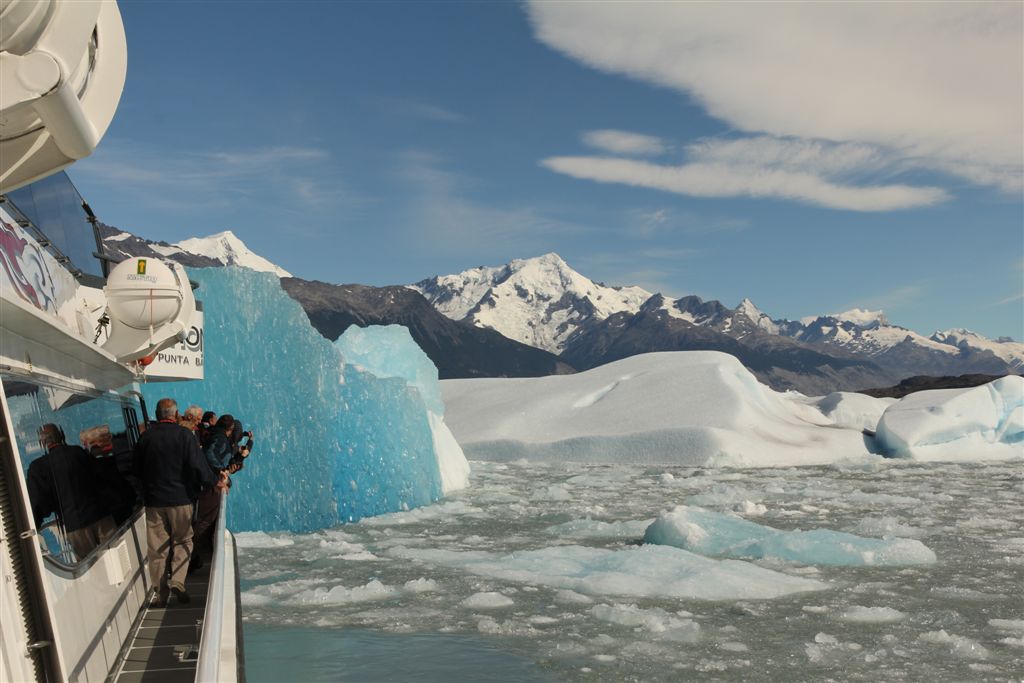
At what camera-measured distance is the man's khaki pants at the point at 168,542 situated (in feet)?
17.0

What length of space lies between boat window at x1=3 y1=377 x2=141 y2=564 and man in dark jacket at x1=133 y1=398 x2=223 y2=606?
14cm

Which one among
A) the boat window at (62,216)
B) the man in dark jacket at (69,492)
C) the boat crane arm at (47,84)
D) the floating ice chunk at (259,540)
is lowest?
the floating ice chunk at (259,540)

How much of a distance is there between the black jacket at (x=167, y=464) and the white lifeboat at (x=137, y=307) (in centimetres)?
135

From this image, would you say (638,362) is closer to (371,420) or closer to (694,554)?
(371,420)

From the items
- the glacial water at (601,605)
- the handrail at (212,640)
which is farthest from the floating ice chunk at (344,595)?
the handrail at (212,640)

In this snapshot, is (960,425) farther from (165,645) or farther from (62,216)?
(165,645)

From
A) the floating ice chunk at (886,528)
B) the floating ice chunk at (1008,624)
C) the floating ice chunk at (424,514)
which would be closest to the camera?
the floating ice chunk at (1008,624)

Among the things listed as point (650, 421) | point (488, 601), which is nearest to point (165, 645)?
point (488, 601)

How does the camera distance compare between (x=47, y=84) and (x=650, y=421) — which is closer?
(x=47, y=84)

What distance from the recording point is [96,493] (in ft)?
13.9

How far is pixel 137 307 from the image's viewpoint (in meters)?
6.25

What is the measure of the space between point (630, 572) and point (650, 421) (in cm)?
1772

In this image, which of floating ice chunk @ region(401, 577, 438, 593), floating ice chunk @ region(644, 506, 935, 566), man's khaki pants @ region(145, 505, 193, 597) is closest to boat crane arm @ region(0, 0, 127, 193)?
man's khaki pants @ region(145, 505, 193, 597)

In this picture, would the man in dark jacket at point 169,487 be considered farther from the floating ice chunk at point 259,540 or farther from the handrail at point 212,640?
the floating ice chunk at point 259,540
